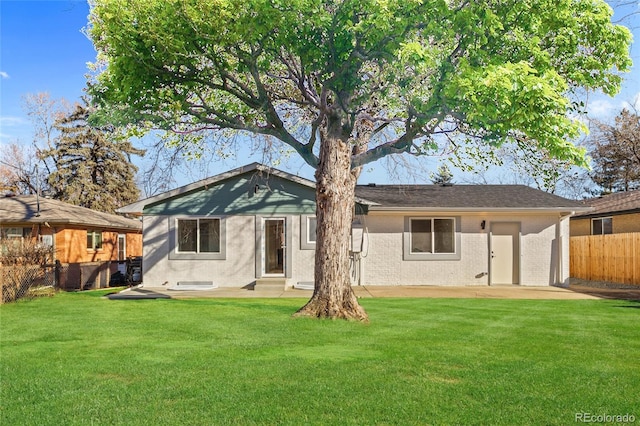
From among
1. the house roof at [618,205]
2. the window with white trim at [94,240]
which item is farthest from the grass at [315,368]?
the window with white trim at [94,240]

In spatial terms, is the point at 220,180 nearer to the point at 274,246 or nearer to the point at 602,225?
the point at 274,246

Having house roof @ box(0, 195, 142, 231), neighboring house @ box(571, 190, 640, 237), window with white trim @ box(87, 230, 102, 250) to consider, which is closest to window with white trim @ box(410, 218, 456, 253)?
neighboring house @ box(571, 190, 640, 237)

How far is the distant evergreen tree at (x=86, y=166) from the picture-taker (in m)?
38.5

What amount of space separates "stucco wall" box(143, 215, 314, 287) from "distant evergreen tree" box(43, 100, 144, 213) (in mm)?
21747

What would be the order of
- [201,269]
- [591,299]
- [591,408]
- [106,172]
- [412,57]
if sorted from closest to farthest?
[591,408] < [412,57] < [591,299] < [201,269] < [106,172]

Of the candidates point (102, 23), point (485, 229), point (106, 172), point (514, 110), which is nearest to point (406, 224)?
point (485, 229)

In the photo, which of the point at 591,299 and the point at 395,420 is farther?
the point at 591,299

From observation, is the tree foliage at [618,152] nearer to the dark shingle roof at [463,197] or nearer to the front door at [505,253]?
the dark shingle roof at [463,197]

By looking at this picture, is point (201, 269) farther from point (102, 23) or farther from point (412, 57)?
point (412, 57)

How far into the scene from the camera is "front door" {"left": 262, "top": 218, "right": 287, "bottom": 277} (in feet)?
63.0

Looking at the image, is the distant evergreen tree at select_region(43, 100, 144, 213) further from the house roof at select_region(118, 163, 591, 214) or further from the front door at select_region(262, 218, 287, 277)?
the front door at select_region(262, 218, 287, 277)

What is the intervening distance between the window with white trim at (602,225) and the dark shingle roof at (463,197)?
4.80 metres

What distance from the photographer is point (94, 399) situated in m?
5.62

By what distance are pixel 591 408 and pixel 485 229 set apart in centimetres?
1471
